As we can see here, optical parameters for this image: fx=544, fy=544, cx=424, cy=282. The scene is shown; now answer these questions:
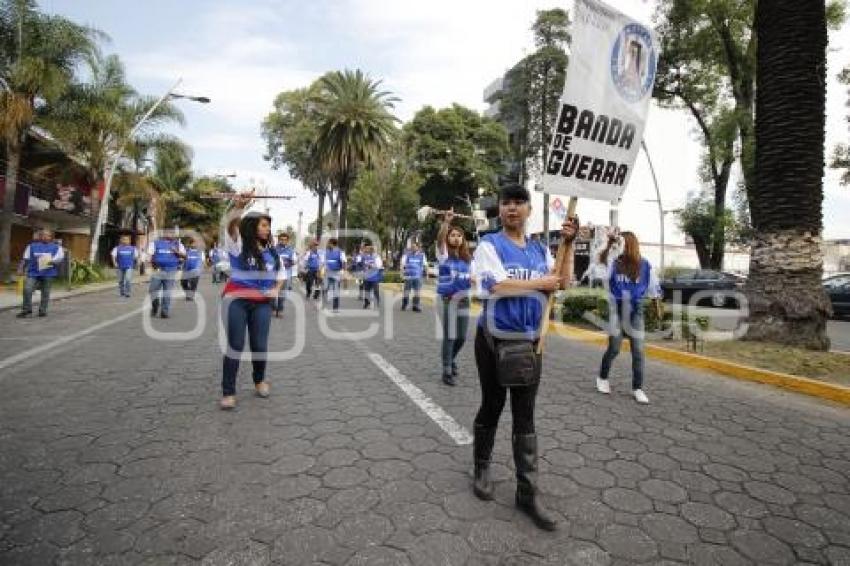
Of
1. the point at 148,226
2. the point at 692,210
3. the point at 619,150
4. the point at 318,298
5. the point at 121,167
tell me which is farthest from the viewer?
the point at 148,226

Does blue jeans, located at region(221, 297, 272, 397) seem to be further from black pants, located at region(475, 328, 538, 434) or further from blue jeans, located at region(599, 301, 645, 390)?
blue jeans, located at region(599, 301, 645, 390)

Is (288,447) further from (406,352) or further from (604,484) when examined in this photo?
(406,352)

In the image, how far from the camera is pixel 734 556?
279cm

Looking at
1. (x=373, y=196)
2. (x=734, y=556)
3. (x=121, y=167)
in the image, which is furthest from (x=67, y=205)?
(x=734, y=556)

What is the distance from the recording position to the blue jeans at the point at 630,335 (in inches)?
231

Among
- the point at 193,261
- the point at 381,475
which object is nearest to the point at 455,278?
the point at 381,475

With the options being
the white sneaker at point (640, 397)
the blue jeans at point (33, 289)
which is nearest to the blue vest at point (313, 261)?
the blue jeans at point (33, 289)

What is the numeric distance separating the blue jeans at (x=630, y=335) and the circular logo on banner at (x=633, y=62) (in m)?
2.36

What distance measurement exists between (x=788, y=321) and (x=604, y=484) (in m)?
6.36

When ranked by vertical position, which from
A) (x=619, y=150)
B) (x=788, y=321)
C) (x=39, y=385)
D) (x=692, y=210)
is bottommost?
(x=39, y=385)

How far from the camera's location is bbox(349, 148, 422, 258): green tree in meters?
36.9

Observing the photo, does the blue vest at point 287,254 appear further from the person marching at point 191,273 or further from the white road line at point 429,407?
the white road line at point 429,407

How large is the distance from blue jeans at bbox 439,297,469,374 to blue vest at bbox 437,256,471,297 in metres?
0.18

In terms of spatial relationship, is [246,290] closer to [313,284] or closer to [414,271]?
[414,271]
